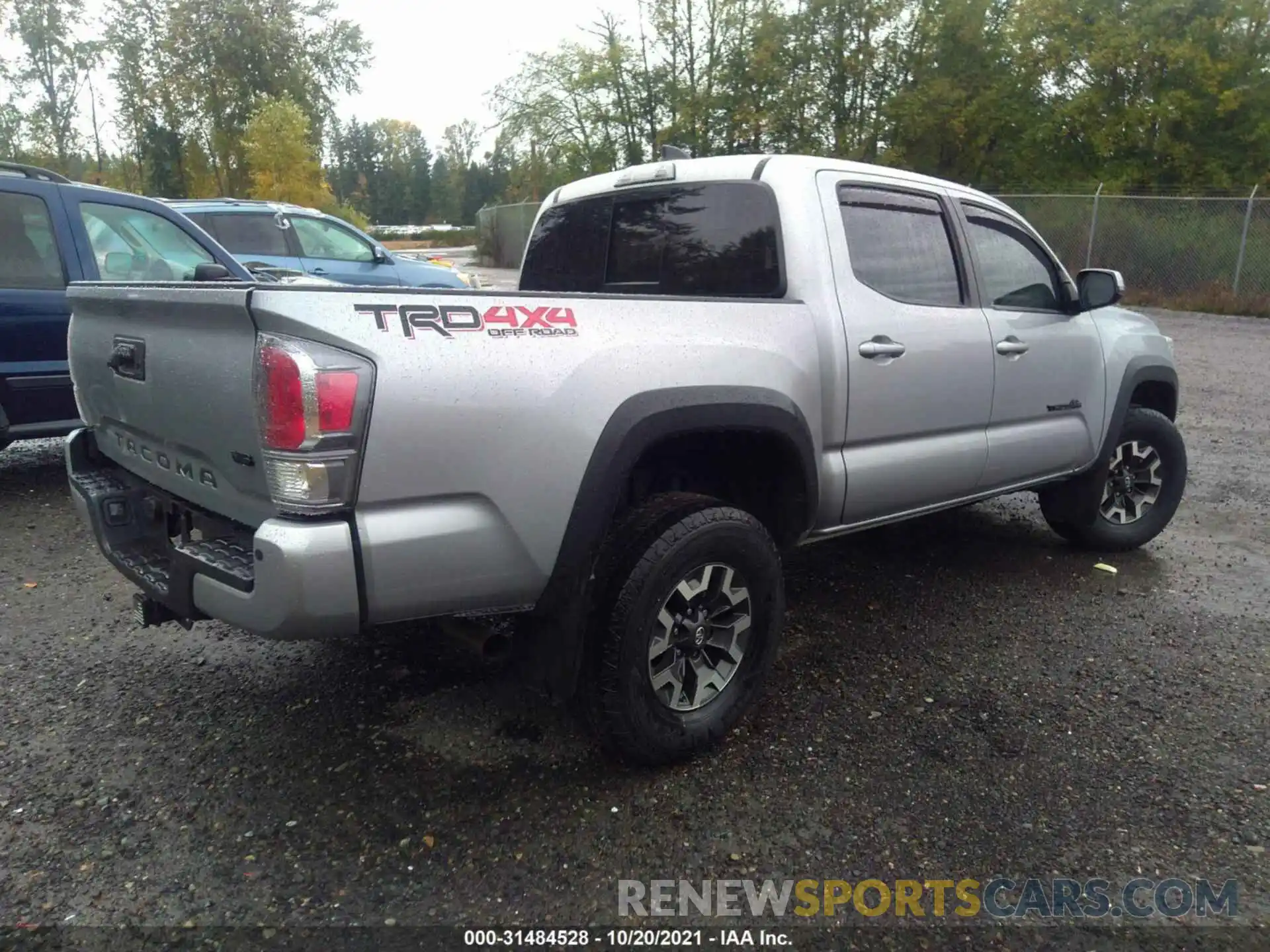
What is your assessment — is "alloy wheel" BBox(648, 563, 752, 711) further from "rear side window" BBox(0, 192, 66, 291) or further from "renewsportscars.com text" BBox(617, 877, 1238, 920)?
"rear side window" BBox(0, 192, 66, 291)

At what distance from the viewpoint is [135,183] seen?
36000mm

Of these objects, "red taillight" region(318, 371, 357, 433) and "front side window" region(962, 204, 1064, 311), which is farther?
"front side window" region(962, 204, 1064, 311)

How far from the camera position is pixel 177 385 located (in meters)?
2.61

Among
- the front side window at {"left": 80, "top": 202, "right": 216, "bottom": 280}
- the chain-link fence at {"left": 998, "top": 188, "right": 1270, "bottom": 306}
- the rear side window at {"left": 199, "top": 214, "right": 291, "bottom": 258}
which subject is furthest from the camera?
the chain-link fence at {"left": 998, "top": 188, "right": 1270, "bottom": 306}

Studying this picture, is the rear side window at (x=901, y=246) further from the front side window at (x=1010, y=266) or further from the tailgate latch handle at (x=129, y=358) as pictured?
the tailgate latch handle at (x=129, y=358)

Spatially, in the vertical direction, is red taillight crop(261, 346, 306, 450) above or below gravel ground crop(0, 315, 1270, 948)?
above

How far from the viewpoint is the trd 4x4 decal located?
2270mm

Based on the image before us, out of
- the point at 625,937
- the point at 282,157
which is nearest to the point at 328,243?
the point at 625,937

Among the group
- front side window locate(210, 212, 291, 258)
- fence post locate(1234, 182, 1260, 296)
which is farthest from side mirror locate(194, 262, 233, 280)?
fence post locate(1234, 182, 1260, 296)

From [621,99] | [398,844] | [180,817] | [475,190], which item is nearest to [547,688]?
[398,844]

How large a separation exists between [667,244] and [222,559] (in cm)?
209

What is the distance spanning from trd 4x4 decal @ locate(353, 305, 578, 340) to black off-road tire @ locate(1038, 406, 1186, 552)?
333cm

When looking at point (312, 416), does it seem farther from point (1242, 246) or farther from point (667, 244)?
point (1242, 246)

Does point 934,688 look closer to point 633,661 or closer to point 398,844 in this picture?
point 633,661
